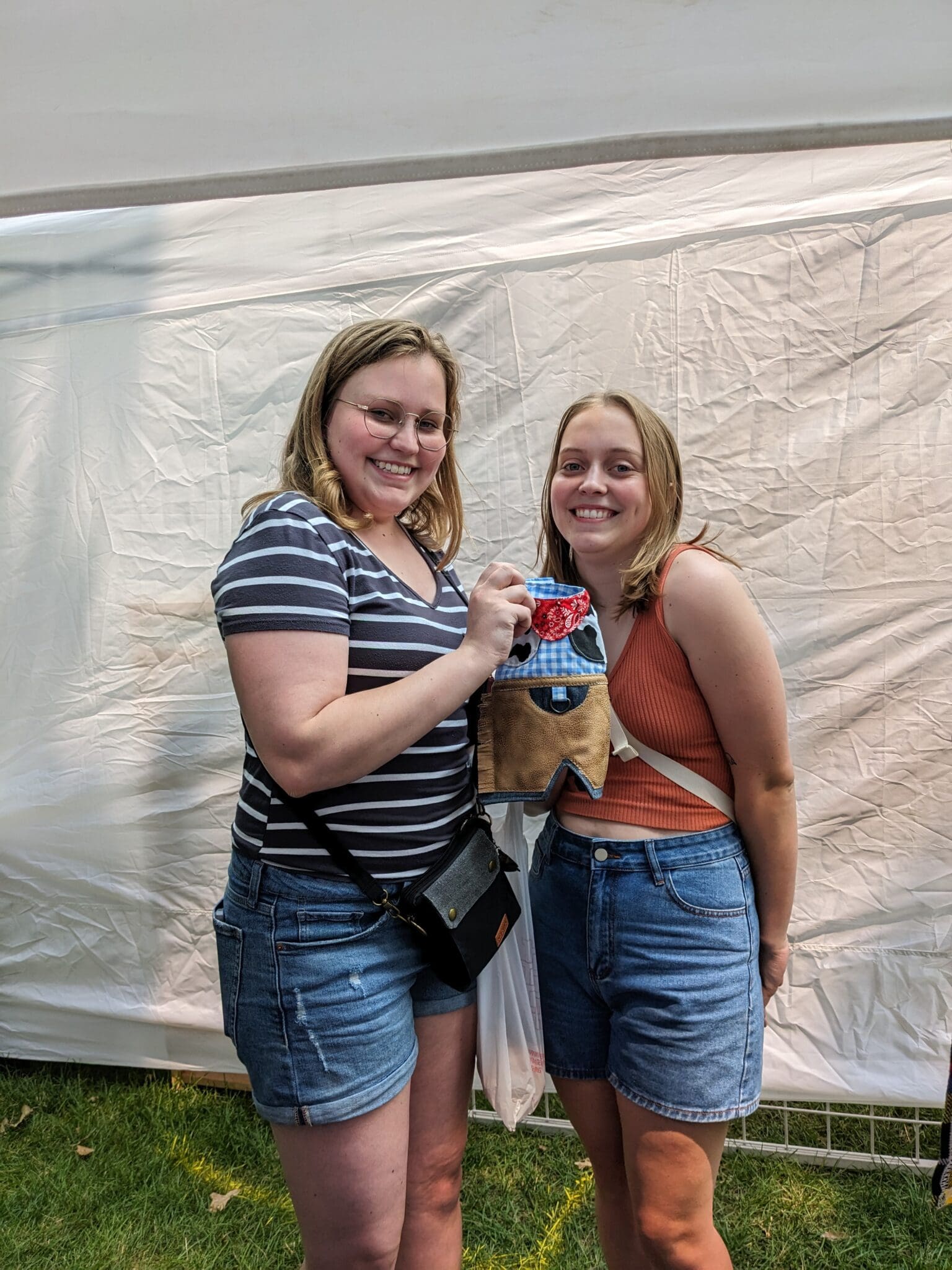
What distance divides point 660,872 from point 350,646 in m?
0.60

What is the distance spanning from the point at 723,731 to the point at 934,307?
1294 mm

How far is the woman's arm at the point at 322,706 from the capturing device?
123 cm

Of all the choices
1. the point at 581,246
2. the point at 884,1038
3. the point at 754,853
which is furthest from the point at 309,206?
the point at 884,1038

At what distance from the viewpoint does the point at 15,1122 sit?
2.69 metres

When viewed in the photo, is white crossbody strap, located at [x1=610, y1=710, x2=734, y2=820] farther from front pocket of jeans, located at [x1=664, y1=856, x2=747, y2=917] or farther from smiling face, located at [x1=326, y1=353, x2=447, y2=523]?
smiling face, located at [x1=326, y1=353, x2=447, y2=523]

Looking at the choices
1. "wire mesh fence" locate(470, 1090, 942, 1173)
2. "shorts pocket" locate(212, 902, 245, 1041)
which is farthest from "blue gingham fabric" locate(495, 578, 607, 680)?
"wire mesh fence" locate(470, 1090, 942, 1173)

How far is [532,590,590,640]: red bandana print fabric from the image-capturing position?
4.78 feet

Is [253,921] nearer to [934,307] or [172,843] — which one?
[172,843]

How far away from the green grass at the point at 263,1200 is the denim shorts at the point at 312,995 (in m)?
1.18

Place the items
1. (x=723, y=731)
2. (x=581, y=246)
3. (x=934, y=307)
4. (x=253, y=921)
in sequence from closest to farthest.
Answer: (x=253, y=921)
(x=723, y=731)
(x=934, y=307)
(x=581, y=246)

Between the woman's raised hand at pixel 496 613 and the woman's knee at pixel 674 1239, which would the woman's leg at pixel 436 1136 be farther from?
the woman's raised hand at pixel 496 613

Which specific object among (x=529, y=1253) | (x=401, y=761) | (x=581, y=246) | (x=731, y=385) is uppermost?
(x=581, y=246)

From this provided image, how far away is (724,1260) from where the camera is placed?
1.49 m

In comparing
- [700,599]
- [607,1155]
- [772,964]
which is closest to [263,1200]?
[607,1155]
